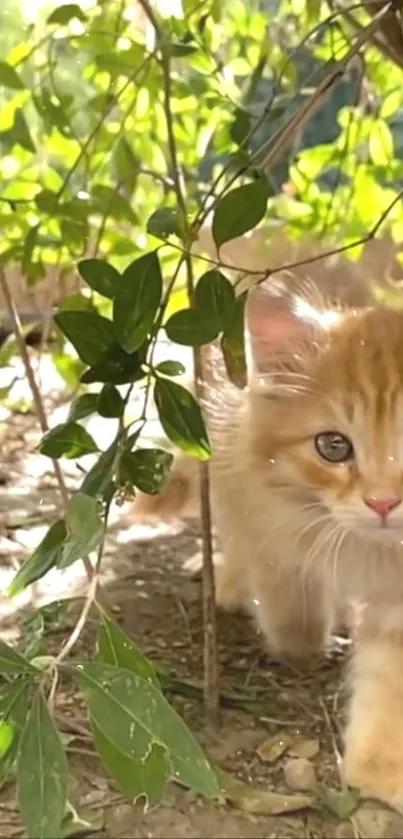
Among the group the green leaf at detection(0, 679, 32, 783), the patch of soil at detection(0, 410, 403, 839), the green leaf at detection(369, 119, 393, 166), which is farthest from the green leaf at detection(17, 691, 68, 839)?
the green leaf at detection(369, 119, 393, 166)

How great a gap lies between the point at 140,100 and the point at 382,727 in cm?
75

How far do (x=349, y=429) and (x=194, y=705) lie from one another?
27cm

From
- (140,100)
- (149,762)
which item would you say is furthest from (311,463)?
(140,100)

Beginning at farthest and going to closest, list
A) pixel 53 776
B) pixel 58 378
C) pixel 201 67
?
pixel 58 378 < pixel 201 67 < pixel 53 776

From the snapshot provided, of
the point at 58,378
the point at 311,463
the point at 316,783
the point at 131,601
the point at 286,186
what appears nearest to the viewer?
the point at 316,783

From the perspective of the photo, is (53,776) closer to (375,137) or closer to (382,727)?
(382,727)

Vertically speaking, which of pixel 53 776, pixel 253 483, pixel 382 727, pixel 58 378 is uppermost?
pixel 58 378

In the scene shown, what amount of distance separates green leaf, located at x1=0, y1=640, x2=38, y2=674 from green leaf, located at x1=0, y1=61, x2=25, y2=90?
0.63 m

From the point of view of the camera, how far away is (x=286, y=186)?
1510mm

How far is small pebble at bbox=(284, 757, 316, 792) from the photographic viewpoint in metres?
0.86

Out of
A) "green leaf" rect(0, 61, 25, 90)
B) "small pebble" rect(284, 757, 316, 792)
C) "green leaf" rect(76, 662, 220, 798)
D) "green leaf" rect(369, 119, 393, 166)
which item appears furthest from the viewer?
"green leaf" rect(369, 119, 393, 166)

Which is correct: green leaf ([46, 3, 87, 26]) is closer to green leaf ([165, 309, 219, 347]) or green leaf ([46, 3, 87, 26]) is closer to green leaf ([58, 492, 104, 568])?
green leaf ([165, 309, 219, 347])

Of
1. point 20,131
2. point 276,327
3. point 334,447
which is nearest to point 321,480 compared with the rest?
point 334,447

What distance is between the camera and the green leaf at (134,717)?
66cm
